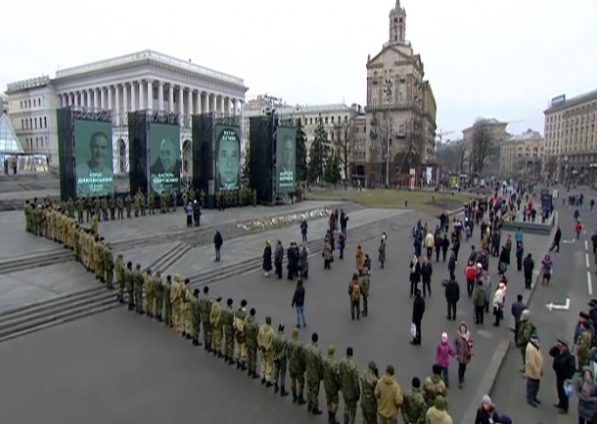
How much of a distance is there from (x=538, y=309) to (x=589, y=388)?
8.07m

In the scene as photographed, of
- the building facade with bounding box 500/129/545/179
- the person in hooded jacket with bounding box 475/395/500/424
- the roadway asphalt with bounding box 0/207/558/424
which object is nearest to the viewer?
the person in hooded jacket with bounding box 475/395/500/424

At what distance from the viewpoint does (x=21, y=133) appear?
8738 cm

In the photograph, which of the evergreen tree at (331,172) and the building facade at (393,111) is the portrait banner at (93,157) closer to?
the evergreen tree at (331,172)

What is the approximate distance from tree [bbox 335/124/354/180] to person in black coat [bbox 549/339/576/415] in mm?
65605

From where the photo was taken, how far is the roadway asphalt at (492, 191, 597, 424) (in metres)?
8.39

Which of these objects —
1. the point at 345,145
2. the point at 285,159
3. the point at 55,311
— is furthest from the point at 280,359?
the point at 345,145

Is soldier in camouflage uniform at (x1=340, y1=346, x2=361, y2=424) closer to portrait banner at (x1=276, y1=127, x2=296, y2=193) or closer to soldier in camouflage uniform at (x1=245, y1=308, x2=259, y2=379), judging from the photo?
soldier in camouflage uniform at (x1=245, y1=308, x2=259, y2=379)

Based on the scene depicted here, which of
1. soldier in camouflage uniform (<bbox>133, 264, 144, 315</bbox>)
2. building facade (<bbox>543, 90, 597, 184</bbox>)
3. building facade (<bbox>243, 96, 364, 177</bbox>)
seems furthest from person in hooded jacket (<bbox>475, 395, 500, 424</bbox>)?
building facade (<bbox>543, 90, 597, 184</bbox>)

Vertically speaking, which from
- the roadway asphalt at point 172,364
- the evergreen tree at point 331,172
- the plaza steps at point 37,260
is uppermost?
the evergreen tree at point 331,172

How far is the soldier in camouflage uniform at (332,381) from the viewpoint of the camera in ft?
24.4

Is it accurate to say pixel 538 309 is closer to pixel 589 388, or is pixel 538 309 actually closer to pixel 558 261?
pixel 589 388

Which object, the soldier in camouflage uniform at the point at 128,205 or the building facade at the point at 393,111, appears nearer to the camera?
the soldier in camouflage uniform at the point at 128,205

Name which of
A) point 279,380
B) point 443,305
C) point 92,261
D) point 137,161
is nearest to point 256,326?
point 279,380

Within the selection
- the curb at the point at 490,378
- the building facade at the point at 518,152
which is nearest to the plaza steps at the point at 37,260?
the curb at the point at 490,378
